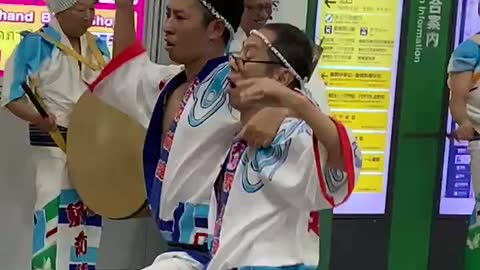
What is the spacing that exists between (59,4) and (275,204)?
1356 millimetres

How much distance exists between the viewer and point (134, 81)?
2.43 metres

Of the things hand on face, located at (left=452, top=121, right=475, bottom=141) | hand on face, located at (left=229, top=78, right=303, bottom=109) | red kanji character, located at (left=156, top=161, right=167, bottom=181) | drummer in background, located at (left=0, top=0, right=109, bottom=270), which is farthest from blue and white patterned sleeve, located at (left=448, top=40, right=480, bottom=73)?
hand on face, located at (left=229, top=78, right=303, bottom=109)

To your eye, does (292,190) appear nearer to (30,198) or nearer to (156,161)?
(156,161)

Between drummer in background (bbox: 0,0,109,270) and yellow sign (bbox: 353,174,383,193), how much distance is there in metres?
0.99

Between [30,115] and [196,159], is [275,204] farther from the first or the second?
[30,115]

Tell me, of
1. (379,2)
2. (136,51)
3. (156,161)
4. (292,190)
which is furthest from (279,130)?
(379,2)

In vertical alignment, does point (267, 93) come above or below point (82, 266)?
above

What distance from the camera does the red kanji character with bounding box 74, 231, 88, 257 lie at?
3086 mm

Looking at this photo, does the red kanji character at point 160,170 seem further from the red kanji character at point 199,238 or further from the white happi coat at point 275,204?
the white happi coat at point 275,204

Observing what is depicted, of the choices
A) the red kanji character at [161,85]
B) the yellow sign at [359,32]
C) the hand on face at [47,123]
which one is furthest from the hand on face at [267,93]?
the yellow sign at [359,32]

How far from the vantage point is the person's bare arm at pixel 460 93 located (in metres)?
3.05

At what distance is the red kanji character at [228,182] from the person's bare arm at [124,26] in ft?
1.80

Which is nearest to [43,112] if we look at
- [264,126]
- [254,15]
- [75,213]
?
[75,213]

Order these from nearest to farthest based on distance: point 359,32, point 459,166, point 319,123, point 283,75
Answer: point 319,123, point 283,75, point 359,32, point 459,166
